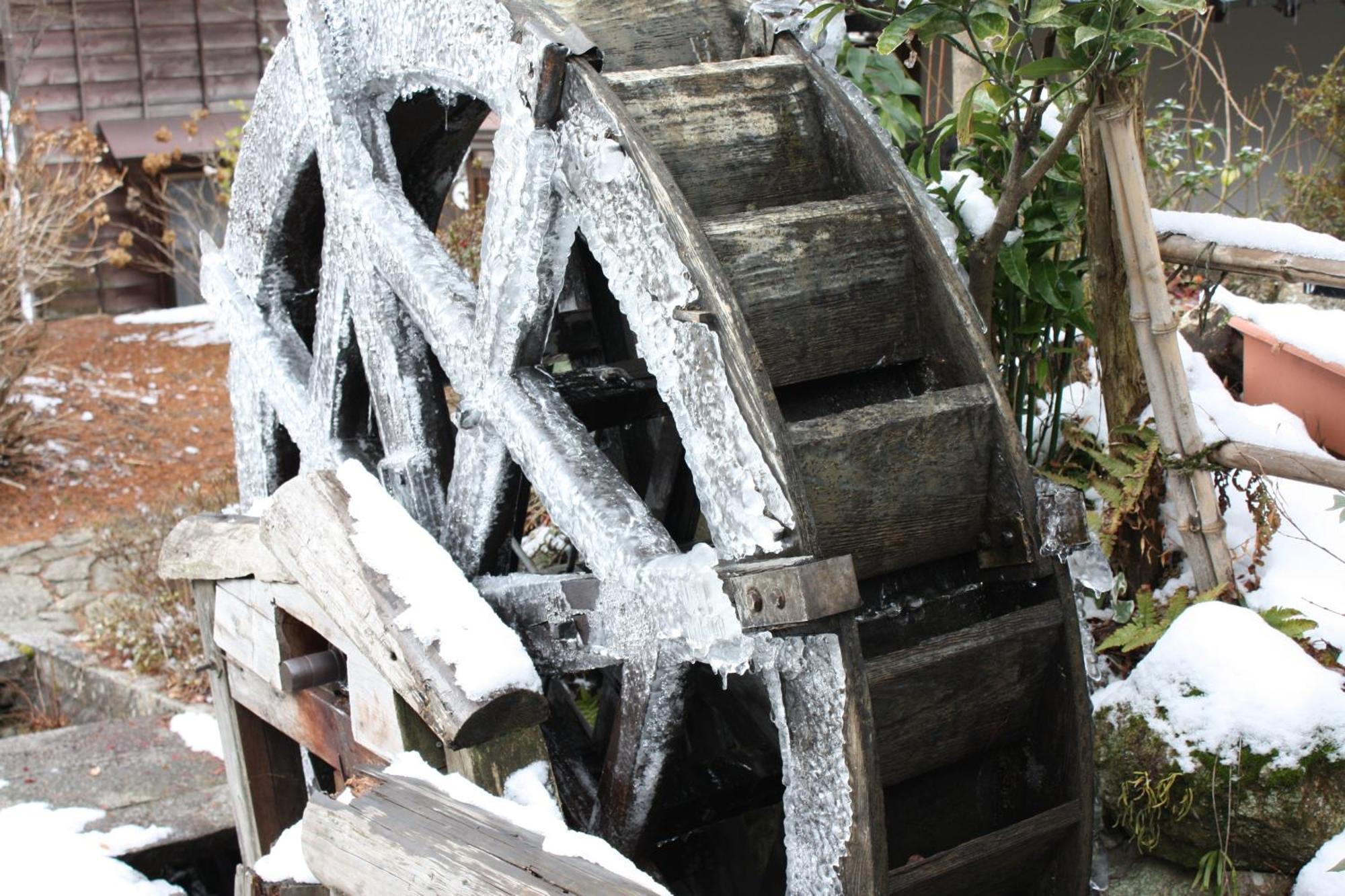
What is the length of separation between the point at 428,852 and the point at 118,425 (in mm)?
8163

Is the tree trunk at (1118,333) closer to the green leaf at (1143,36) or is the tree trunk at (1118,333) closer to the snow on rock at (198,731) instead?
the green leaf at (1143,36)

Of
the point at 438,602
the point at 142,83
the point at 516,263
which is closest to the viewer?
the point at 438,602

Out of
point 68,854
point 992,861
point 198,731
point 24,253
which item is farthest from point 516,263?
point 24,253

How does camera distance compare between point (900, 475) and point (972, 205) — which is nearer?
point (900, 475)

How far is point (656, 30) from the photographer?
288 cm

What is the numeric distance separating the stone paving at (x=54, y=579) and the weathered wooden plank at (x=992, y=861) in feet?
18.2

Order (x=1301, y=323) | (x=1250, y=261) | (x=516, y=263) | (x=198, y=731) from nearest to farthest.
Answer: (x=516, y=263) → (x=1250, y=261) → (x=1301, y=323) → (x=198, y=731)

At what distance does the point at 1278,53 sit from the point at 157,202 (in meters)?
9.61

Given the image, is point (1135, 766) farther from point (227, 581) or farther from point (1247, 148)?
point (1247, 148)

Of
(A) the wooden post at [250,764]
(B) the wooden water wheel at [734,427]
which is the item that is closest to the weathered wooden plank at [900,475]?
(B) the wooden water wheel at [734,427]

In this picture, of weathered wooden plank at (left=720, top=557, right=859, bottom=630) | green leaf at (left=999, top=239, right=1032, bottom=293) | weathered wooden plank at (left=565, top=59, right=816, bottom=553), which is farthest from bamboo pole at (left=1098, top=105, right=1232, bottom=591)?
weathered wooden plank at (left=720, top=557, right=859, bottom=630)

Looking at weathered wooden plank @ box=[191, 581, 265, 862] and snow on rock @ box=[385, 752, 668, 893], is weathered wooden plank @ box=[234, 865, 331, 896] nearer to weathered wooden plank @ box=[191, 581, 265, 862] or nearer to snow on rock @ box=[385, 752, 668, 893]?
weathered wooden plank @ box=[191, 581, 265, 862]

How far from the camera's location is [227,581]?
313 cm

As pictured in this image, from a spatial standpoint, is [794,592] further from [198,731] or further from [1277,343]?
[198,731]
